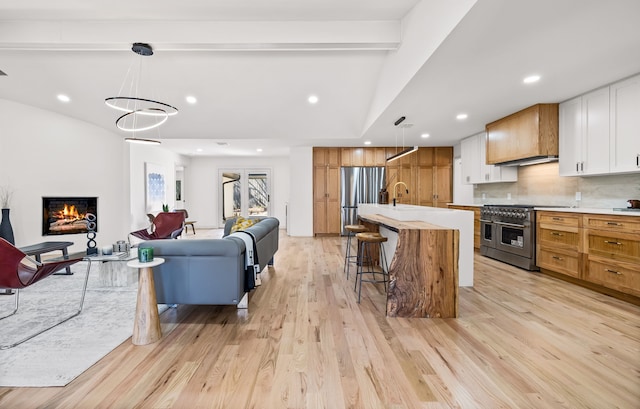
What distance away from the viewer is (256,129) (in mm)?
6441

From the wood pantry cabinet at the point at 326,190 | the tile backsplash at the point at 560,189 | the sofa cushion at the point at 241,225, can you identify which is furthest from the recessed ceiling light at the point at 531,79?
the wood pantry cabinet at the point at 326,190

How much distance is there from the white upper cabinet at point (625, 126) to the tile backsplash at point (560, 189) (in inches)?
13.8

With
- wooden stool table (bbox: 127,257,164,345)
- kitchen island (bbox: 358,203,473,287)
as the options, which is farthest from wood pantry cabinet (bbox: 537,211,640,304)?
wooden stool table (bbox: 127,257,164,345)

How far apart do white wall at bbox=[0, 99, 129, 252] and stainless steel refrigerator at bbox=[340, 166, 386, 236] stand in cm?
521

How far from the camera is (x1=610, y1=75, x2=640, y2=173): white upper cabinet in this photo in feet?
10.4

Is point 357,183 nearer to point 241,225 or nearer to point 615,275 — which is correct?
point 241,225

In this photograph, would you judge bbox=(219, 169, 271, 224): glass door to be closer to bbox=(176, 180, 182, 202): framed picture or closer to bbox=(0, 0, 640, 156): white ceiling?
bbox=(176, 180, 182, 202): framed picture

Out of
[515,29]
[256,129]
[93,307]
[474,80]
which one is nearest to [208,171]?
[256,129]

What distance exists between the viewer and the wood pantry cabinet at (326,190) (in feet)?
25.5

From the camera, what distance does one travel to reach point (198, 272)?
2.53 m

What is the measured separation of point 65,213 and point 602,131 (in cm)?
836

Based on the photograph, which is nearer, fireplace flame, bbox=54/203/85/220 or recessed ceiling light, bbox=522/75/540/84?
recessed ceiling light, bbox=522/75/540/84

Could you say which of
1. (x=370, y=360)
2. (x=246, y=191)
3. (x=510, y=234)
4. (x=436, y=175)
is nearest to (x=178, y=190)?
(x=246, y=191)

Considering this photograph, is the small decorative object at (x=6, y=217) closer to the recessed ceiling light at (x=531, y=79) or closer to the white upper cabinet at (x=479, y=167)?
the recessed ceiling light at (x=531, y=79)
